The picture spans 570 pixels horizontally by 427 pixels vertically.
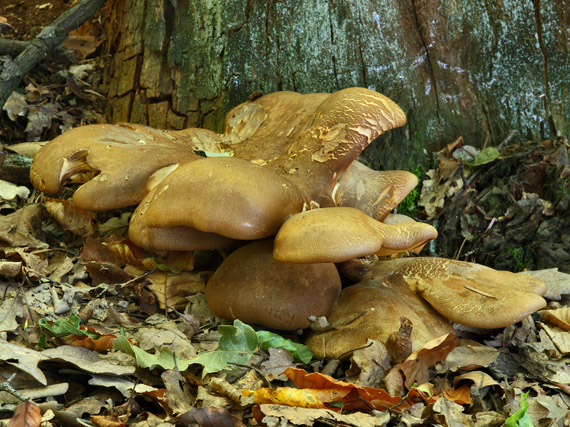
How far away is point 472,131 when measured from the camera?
15.3 feet

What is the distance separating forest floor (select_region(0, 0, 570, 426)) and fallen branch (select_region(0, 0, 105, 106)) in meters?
0.29

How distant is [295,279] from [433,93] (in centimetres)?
203

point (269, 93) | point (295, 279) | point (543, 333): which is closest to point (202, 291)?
point (295, 279)

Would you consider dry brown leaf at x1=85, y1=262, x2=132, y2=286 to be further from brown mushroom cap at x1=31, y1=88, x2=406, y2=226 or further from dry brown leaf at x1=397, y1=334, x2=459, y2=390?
dry brown leaf at x1=397, y1=334, x2=459, y2=390

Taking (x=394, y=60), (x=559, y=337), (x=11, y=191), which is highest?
(x=394, y=60)

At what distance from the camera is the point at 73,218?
4258 millimetres

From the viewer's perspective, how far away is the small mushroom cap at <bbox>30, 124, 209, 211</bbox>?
3572 millimetres

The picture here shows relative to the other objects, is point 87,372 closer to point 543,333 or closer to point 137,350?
point 137,350

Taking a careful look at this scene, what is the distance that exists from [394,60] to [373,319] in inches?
82.6

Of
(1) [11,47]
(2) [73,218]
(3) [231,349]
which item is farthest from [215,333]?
(1) [11,47]

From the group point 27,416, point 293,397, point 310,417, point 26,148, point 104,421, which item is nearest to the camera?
point 27,416

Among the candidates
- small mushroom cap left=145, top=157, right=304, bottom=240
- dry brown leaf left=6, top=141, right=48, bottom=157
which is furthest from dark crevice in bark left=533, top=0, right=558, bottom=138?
dry brown leaf left=6, top=141, right=48, bottom=157

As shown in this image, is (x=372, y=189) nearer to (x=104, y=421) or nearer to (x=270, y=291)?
(x=270, y=291)

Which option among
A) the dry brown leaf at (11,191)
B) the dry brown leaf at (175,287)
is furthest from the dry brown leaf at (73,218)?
the dry brown leaf at (175,287)
